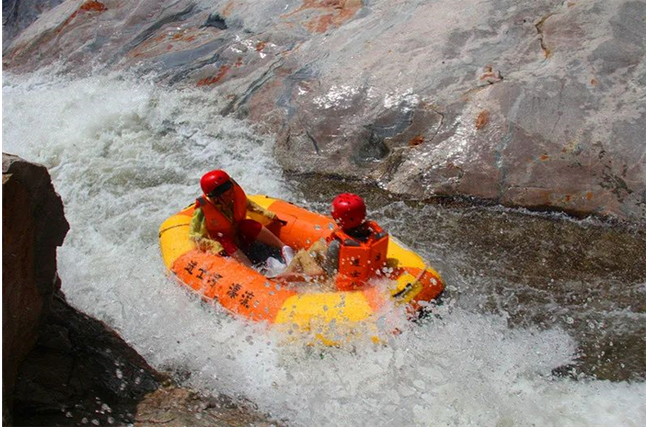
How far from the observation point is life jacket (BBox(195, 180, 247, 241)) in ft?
17.5

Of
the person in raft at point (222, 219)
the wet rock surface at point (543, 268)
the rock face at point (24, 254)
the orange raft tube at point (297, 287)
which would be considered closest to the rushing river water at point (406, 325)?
the wet rock surface at point (543, 268)

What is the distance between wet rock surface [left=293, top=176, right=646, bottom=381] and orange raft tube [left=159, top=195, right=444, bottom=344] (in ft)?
1.47

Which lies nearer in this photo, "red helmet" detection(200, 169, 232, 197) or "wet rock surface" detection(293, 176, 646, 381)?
"wet rock surface" detection(293, 176, 646, 381)

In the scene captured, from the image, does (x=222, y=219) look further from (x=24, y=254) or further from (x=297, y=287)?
(x=24, y=254)

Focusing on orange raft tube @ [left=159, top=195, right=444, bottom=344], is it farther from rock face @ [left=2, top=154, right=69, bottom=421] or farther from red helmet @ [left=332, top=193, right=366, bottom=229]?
rock face @ [left=2, top=154, right=69, bottom=421]

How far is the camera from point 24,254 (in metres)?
3.02

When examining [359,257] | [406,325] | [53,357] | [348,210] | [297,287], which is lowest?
[406,325]

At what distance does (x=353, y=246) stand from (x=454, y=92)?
3615mm

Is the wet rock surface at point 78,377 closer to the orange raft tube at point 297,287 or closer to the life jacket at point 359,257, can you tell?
the orange raft tube at point 297,287

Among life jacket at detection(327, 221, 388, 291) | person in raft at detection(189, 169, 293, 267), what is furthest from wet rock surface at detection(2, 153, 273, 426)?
person in raft at detection(189, 169, 293, 267)

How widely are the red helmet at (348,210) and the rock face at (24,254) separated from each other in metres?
1.86

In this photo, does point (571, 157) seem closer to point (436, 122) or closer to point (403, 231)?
point (436, 122)

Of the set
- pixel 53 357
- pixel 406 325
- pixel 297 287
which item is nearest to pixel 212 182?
pixel 297 287


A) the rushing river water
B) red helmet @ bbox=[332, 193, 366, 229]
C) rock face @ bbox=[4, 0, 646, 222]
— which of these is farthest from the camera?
rock face @ bbox=[4, 0, 646, 222]
